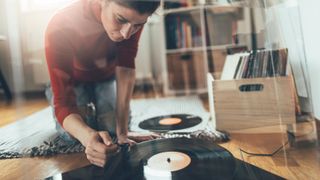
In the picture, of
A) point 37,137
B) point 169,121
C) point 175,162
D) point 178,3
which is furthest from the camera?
point 178,3

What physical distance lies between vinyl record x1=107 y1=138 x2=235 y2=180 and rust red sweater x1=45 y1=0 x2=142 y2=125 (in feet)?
0.51

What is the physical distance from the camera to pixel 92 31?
0.52 meters

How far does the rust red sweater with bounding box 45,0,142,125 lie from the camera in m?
0.51

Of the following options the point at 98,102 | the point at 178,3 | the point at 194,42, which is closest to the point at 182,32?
the point at 194,42

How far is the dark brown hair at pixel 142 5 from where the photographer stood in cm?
49

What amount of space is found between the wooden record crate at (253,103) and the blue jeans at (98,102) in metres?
0.34

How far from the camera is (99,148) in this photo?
505mm

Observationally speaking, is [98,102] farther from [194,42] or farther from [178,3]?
[194,42]

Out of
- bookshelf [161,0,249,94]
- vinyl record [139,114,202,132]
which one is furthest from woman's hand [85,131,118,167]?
bookshelf [161,0,249,94]

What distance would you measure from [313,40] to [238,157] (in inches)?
17.8

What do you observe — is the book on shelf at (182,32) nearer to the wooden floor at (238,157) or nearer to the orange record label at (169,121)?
the orange record label at (169,121)

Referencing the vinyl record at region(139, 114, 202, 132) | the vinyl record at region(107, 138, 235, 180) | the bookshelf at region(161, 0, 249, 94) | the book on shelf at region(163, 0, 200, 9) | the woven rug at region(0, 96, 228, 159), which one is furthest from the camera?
the bookshelf at region(161, 0, 249, 94)

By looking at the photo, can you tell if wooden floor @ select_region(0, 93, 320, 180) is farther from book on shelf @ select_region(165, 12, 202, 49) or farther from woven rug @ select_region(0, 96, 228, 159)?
book on shelf @ select_region(165, 12, 202, 49)

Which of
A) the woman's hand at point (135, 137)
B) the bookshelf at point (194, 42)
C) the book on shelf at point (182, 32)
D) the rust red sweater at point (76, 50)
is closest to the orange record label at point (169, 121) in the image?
the woman's hand at point (135, 137)
